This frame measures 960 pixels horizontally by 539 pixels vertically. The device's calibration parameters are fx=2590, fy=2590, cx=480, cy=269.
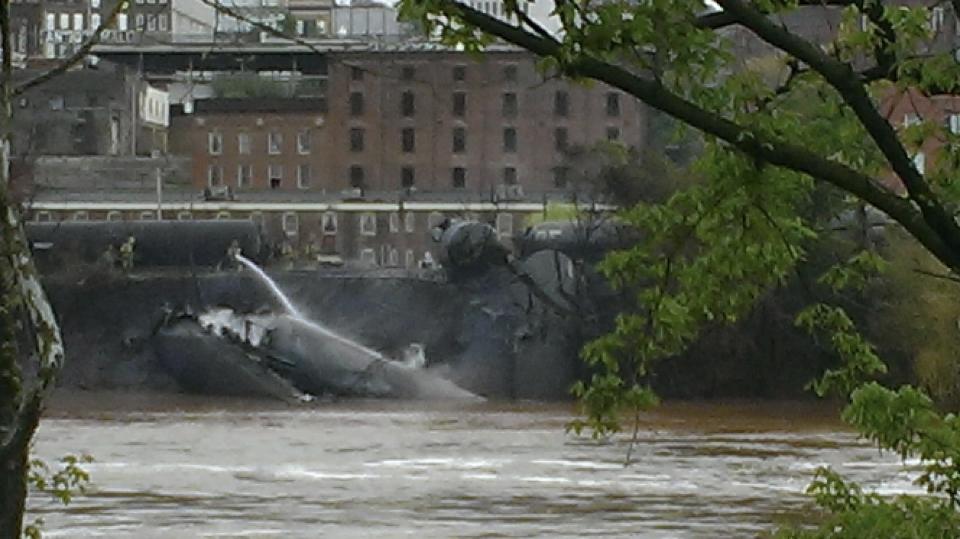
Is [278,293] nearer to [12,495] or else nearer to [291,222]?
[291,222]

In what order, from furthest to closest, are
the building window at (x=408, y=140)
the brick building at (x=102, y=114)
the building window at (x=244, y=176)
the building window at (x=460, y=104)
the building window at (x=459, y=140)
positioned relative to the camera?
the building window at (x=244, y=176), the brick building at (x=102, y=114), the building window at (x=408, y=140), the building window at (x=459, y=140), the building window at (x=460, y=104)

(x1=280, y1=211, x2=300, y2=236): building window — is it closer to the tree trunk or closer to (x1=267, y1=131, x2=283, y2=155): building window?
(x1=267, y1=131, x2=283, y2=155): building window

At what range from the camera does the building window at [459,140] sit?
349 feet

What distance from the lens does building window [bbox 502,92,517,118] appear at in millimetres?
104625

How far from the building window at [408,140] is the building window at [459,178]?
2.01 meters

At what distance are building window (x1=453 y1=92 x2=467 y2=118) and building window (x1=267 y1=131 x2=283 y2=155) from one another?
10206 mm

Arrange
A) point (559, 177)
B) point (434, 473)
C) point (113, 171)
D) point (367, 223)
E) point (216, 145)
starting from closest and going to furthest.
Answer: point (434, 473) < point (559, 177) < point (367, 223) < point (113, 171) < point (216, 145)

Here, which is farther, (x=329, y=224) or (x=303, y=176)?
(x=303, y=176)

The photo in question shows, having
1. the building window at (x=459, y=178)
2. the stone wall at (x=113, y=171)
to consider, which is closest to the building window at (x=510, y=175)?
the building window at (x=459, y=178)

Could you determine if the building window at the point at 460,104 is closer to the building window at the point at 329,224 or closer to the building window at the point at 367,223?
the building window at the point at 367,223

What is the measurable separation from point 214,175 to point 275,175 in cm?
284

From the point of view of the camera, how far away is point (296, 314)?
70125 mm

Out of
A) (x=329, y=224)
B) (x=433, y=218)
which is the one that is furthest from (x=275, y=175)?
(x=433, y=218)

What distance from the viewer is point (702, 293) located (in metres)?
8.52
